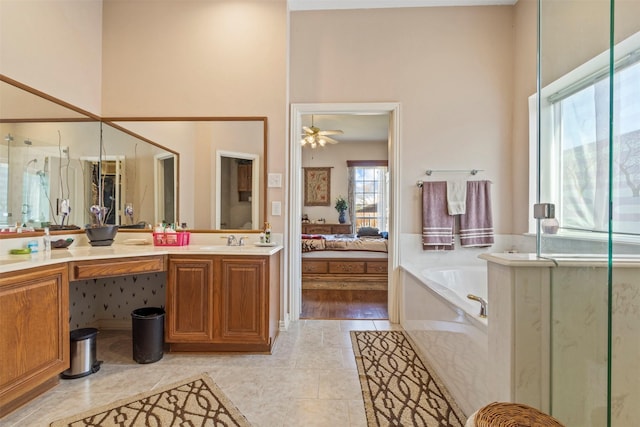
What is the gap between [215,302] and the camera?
6.94 ft

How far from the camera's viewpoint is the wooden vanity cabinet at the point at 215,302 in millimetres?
2115

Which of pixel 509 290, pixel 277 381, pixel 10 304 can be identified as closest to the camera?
pixel 509 290

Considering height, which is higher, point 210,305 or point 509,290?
point 509,290

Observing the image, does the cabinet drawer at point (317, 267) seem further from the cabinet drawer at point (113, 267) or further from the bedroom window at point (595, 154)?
the bedroom window at point (595, 154)

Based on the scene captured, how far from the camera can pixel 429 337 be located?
2.07m

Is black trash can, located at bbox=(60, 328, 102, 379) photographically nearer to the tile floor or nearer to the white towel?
the tile floor

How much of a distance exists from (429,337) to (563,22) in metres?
1.91

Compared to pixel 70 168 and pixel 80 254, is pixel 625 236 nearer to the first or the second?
pixel 80 254

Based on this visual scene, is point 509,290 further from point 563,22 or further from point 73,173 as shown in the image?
point 73,173

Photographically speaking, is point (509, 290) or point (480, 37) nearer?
point (509, 290)

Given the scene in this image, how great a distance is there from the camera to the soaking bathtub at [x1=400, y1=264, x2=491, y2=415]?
1427mm

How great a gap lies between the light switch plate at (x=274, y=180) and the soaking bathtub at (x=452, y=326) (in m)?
1.43

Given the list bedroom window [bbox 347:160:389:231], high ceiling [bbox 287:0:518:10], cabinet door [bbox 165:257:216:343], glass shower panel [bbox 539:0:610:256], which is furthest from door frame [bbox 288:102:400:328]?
bedroom window [bbox 347:160:389:231]

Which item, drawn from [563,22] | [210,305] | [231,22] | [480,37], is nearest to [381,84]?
[480,37]
